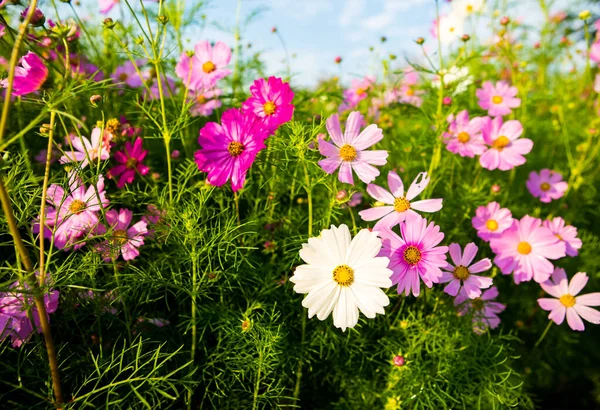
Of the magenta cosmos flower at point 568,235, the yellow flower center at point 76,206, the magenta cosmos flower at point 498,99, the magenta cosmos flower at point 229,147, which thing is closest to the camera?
the magenta cosmos flower at point 229,147

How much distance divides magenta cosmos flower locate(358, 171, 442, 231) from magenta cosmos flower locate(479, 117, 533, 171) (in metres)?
0.49

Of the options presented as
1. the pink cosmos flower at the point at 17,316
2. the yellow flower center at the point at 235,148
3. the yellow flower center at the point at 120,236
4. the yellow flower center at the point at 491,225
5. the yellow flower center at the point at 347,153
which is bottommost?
the pink cosmos flower at the point at 17,316

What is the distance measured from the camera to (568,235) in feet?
4.09

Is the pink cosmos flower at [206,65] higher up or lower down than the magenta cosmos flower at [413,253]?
higher up

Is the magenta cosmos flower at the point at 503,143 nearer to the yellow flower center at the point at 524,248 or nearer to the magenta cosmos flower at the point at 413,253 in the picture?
the yellow flower center at the point at 524,248

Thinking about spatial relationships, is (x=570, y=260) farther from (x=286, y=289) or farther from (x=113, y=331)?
(x=113, y=331)

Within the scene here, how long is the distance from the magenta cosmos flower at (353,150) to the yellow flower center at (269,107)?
0.12 m

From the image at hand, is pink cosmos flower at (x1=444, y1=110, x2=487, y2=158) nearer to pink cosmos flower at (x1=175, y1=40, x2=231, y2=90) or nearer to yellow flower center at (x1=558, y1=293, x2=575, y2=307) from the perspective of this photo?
yellow flower center at (x1=558, y1=293, x2=575, y2=307)

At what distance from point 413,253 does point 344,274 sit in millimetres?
147

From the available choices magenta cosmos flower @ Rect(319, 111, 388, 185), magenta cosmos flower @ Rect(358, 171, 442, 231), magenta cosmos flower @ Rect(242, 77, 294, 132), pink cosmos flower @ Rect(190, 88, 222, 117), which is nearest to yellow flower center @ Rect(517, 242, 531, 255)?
magenta cosmos flower @ Rect(358, 171, 442, 231)

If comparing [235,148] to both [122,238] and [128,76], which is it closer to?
[122,238]

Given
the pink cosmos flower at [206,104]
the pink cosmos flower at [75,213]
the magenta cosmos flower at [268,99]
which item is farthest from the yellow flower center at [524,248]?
the pink cosmos flower at [75,213]

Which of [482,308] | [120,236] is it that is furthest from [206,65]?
[482,308]

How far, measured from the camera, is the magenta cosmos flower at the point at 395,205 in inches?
33.5
